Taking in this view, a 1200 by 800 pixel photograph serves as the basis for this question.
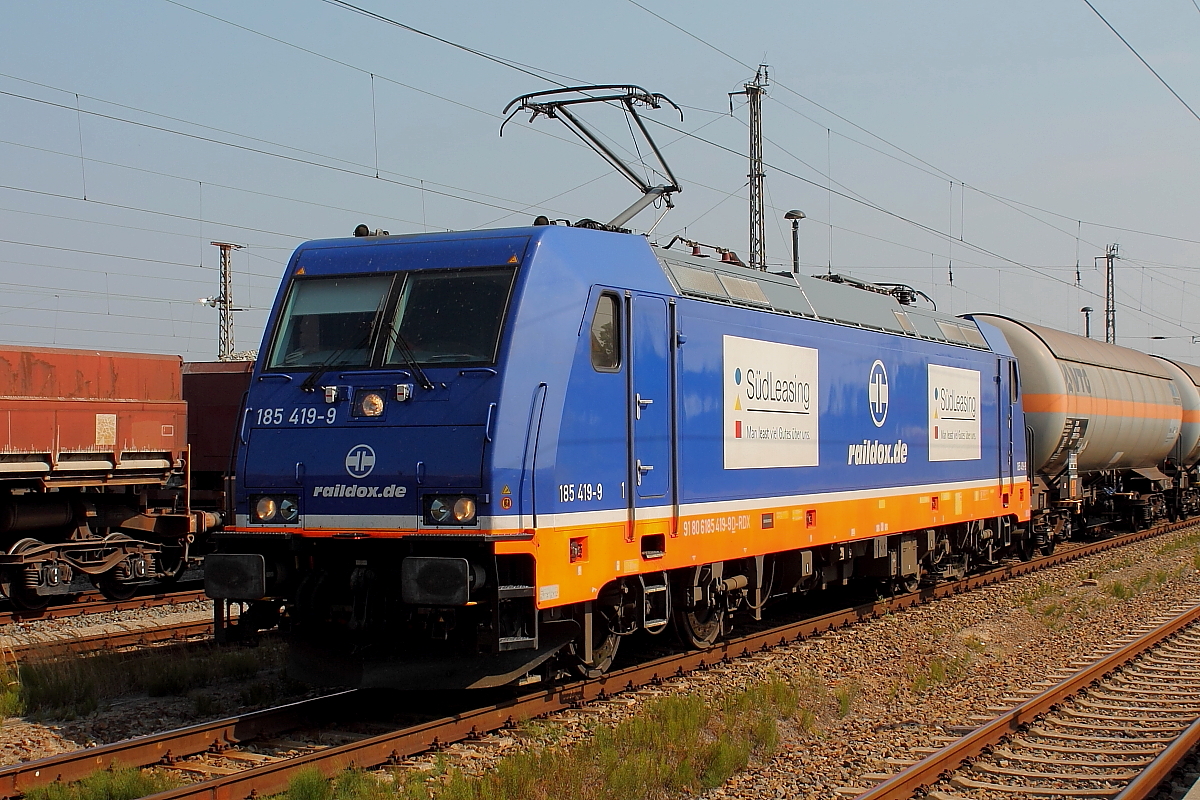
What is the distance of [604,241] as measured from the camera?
9.34 metres

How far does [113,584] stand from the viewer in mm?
16312

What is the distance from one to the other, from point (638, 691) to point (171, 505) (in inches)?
386

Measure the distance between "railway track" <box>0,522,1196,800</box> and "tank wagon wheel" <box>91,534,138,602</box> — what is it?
8118 millimetres

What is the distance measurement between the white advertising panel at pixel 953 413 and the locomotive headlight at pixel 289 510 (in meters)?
9.02

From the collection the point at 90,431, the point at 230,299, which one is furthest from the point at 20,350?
the point at 230,299

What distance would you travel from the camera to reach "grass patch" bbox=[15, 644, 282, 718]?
359 inches

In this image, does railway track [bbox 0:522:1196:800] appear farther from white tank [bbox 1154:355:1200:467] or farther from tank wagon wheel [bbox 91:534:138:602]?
white tank [bbox 1154:355:1200:467]

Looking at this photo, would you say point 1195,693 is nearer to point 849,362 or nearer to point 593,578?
point 849,362

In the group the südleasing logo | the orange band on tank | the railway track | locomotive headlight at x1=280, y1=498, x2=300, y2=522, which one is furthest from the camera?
the orange band on tank

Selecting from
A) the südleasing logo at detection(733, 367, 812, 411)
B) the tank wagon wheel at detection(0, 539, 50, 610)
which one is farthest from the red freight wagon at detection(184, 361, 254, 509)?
the südleasing logo at detection(733, 367, 812, 411)

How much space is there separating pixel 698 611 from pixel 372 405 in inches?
163

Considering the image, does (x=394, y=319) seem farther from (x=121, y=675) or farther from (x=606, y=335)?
(x=121, y=675)

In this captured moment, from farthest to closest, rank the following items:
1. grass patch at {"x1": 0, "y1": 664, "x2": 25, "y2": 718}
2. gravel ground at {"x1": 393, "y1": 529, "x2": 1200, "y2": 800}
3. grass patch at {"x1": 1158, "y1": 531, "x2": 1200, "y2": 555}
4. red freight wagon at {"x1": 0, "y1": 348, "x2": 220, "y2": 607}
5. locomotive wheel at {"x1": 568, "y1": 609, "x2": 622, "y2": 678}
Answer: grass patch at {"x1": 1158, "y1": 531, "x2": 1200, "y2": 555} < red freight wagon at {"x1": 0, "y1": 348, "x2": 220, "y2": 607} < locomotive wheel at {"x1": 568, "y1": 609, "x2": 622, "y2": 678} < grass patch at {"x1": 0, "y1": 664, "x2": 25, "y2": 718} < gravel ground at {"x1": 393, "y1": 529, "x2": 1200, "y2": 800}

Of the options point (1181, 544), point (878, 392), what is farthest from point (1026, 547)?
point (878, 392)
